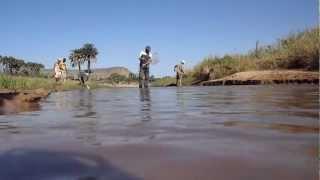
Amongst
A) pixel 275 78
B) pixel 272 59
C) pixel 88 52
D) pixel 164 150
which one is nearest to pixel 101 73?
pixel 88 52

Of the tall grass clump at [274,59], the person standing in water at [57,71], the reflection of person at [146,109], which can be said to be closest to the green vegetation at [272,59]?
the tall grass clump at [274,59]

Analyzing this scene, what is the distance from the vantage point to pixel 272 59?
24.7 meters

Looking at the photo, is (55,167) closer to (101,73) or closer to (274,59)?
(274,59)

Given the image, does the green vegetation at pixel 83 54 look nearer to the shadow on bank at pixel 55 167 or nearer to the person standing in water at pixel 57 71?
the person standing in water at pixel 57 71

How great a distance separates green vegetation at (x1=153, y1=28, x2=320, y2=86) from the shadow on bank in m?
18.6

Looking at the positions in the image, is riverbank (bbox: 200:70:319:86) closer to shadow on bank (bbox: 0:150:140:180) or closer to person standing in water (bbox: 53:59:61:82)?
person standing in water (bbox: 53:59:61:82)

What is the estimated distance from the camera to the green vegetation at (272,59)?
21.5 metres

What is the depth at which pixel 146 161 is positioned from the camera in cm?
208

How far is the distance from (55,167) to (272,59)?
2378cm

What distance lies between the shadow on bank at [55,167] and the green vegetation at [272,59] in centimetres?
1864

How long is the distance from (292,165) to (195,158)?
0.45 m

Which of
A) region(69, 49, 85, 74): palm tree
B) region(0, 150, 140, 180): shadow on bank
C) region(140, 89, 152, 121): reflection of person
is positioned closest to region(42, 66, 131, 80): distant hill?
region(69, 49, 85, 74): palm tree

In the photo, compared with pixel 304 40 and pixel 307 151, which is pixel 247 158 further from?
pixel 304 40

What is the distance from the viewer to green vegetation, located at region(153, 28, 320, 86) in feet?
70.6
